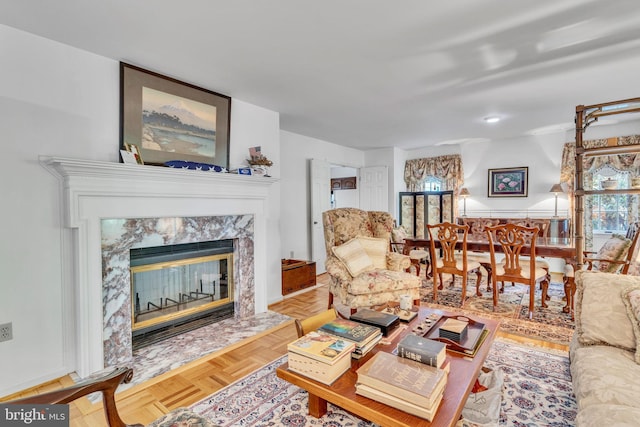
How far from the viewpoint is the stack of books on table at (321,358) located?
4.64 ft

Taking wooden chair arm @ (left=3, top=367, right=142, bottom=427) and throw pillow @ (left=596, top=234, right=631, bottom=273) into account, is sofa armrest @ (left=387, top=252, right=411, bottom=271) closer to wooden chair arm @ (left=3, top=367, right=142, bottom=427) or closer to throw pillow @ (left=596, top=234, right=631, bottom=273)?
throw pillow @ (left=596, top=234, right=631, bottom=273)

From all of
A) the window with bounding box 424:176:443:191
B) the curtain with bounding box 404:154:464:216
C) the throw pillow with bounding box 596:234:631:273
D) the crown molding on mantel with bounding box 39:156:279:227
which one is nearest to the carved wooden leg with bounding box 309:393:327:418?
the crown molding on mantel with bounding box 39:156:279:227

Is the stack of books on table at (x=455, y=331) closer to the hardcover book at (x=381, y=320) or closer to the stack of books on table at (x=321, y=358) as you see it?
the hardcover book at (x=381, y=320)

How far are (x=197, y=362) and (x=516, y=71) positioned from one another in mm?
3667

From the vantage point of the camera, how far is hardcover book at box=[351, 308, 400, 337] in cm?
186

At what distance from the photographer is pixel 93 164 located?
7.06 feet

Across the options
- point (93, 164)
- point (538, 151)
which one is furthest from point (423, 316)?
point (538, 151)

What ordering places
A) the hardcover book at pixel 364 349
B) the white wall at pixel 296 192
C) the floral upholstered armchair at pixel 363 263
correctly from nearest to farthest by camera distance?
the hardcover book at pixel 364 349
the floral upholstered armchair at pixel 363 263
the white wall at pixel 296 192

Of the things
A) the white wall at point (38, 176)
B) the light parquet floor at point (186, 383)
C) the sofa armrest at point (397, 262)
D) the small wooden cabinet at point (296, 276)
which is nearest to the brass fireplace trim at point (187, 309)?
the white wall at point (38, 176)

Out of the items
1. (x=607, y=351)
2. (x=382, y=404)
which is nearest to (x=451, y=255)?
(x=607, y=351)

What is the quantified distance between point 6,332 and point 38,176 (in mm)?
1057

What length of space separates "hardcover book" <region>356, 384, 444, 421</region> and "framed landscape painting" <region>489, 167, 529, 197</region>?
5.19 metres

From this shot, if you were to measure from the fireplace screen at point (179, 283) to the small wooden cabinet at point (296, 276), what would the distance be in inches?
35.2

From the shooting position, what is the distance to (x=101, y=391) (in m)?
1.11
